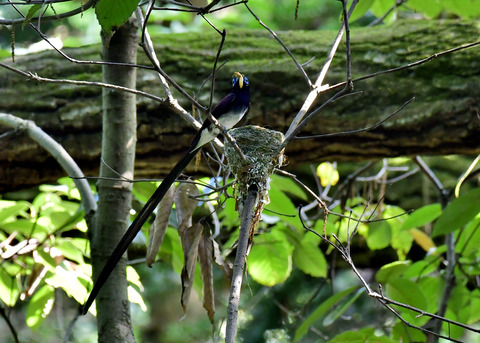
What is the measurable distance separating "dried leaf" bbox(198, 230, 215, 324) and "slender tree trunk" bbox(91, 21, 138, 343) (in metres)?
0.40

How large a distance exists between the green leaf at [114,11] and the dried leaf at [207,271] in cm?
93

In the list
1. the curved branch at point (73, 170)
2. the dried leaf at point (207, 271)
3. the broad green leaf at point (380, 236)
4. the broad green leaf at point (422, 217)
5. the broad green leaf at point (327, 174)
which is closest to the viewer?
the dried leaf at point (207, 271)

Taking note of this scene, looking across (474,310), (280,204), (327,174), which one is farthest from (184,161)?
(327,174)

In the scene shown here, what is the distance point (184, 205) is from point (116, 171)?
39cm

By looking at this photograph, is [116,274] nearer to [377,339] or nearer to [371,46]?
[377,339]

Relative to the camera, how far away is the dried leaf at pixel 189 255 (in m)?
1.95

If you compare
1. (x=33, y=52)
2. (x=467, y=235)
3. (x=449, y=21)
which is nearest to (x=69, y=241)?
(x=33, y=52)

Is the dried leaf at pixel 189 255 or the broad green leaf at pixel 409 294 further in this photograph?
the broad green leaf at pixel 409 294

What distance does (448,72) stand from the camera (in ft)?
10.5

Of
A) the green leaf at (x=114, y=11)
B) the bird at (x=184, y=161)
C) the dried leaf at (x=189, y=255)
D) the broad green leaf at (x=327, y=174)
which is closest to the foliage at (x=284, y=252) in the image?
the dried leaf at (x=189, y=255)

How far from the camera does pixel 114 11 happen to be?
133 centimetres

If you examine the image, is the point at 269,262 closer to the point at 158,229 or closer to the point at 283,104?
the point at 283,104

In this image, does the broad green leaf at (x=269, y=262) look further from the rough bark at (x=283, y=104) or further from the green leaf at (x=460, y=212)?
the green leaf at (x=460, y=212)

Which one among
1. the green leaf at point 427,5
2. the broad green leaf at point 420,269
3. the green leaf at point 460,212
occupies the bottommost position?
the green leaf at point 460,212
